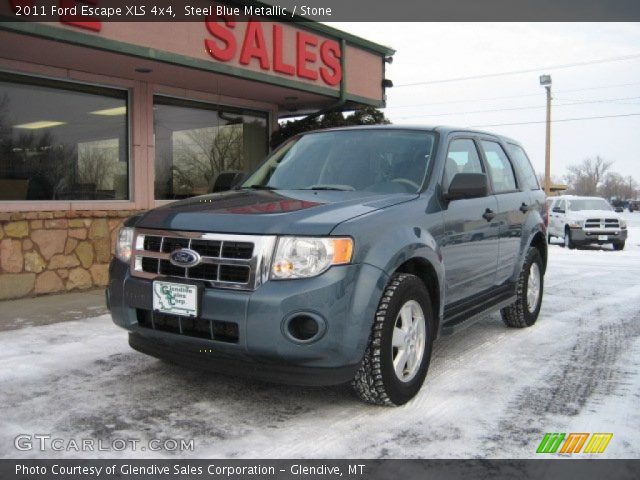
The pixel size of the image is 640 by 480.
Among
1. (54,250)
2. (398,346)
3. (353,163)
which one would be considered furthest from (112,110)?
(398,346)

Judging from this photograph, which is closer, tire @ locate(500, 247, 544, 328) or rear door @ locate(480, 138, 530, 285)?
rear door @ locate(480, 138, 530, 285)

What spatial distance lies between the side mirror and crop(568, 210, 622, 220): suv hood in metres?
15.5

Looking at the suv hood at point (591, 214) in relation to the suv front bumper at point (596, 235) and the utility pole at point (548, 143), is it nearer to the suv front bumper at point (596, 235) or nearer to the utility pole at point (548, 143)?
the suv front bumper at point (596, 235)

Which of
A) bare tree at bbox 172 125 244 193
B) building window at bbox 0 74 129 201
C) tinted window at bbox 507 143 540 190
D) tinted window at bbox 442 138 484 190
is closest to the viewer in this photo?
tinted window at bbox 442 138 484 190

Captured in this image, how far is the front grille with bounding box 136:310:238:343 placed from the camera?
343cm

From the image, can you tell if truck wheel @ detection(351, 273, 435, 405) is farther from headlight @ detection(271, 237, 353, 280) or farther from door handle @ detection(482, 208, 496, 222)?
door handle @ detection(482, 208, 496, 222)

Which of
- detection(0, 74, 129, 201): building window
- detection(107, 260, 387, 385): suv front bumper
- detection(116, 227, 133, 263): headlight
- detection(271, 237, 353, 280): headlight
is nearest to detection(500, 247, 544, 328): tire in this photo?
detection(107, 260, 387, 385): suv front bumper

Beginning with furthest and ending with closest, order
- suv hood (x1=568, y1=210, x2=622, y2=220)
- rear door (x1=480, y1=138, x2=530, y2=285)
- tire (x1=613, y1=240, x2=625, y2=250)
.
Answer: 1. suv hood (x1=568, y1=210, x2=622, y2=220)
2. tire (x1=613, y1=240, x2=625, y2=250)
3. rear door (x1=480, y1=138, x2=530, y2=285)

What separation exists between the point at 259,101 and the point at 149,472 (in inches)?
352

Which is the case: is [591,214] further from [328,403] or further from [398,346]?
[328,403]

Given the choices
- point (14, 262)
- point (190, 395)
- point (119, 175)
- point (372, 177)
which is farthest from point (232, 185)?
point (119, 175)

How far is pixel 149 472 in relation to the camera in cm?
291

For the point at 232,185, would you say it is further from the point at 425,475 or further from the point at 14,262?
the point at 14,262

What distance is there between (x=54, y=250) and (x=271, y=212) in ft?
17.2
